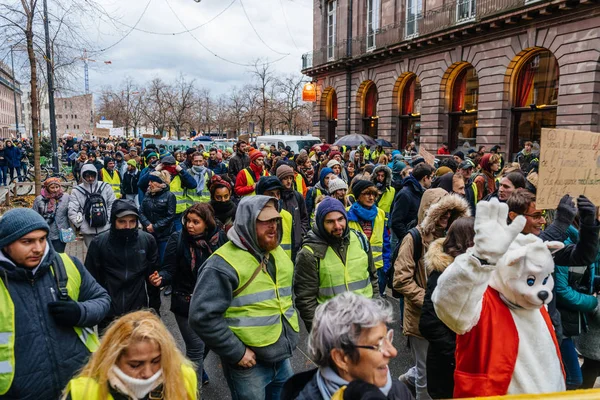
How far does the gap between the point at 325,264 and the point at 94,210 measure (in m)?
4.23

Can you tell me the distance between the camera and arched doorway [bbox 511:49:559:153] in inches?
720

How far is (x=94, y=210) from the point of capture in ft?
21.7

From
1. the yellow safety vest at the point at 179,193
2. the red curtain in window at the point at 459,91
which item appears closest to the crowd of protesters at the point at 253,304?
the yellow safety vest at the point at 179,193

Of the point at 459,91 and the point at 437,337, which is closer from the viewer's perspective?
the point at 437,337

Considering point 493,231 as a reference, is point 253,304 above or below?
below

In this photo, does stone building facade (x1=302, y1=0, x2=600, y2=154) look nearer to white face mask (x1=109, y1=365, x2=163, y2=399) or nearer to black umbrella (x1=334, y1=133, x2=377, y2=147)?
black umbrella (x1=334, y1=133, x2=377, y2=147)

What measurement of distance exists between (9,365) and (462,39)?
22284 mm

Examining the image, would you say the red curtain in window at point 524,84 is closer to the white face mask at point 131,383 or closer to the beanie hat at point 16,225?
the beanie hat at point 16,225

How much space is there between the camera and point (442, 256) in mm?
3129

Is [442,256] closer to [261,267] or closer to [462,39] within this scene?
[261,267]

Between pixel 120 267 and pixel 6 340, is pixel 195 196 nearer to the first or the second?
pixel 120 267

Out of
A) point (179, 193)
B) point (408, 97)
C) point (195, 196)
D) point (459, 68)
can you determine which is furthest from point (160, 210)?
point (408, 97)

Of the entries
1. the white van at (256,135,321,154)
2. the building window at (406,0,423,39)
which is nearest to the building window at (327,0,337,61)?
the white van at (256,135,321,154)

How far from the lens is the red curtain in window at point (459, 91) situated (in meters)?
22.8
